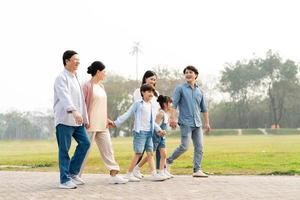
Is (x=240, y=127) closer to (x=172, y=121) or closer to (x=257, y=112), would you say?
(x=257, y=112)

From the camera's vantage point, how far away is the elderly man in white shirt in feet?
24.9

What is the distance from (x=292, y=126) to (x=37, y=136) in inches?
1571

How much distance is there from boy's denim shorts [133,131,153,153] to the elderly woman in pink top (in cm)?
50

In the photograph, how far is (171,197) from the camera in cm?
657

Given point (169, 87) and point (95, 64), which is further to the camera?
point (169, 87)

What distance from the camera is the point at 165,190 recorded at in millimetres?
7301

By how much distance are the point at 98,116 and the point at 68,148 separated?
2.90ft

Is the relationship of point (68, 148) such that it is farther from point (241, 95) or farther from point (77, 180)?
→ point (241, 95)

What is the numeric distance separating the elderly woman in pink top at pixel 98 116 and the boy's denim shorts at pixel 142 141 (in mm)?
499

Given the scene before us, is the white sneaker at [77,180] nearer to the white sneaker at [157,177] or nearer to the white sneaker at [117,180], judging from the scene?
the white sneaker at [117,180]

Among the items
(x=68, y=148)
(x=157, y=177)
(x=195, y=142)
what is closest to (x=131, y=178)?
(x=157, y=177)

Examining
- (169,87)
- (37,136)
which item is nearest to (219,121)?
(169,87)

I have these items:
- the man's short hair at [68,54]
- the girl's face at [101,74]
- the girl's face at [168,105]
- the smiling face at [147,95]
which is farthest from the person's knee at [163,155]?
the man's short hair at [68,54]

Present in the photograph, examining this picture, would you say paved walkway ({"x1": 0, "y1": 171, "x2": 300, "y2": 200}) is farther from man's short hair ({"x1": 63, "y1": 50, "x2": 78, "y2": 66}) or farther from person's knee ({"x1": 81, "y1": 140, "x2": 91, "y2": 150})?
man's short hair ({"x1": 63, "y1": 50, "x2": 78, "y2": 66})
